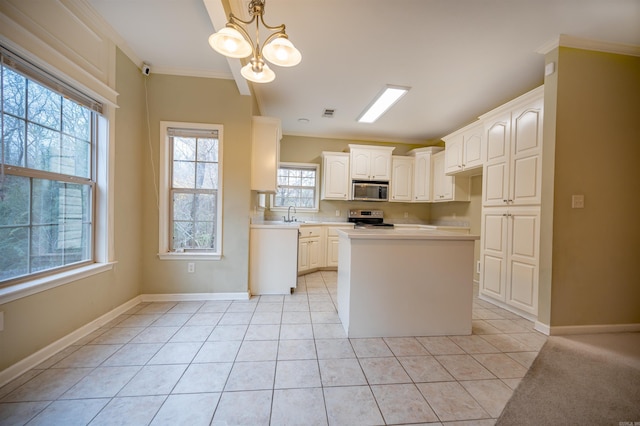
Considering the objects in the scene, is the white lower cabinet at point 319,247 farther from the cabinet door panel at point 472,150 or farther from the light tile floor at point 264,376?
the cabinet door panel at point 472,150

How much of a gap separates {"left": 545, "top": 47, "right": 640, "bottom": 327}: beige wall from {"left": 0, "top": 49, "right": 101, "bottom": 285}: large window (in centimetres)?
417

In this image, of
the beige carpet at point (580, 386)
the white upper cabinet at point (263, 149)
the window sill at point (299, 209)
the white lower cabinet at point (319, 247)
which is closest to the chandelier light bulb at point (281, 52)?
the white upper cabinet at point (263, 149)

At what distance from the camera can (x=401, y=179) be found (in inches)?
185

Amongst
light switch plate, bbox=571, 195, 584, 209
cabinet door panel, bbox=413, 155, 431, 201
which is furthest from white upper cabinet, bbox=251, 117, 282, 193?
light switch plate, bbox=571, 195, 584, 209

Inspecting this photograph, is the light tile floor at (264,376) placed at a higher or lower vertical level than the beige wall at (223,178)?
lower

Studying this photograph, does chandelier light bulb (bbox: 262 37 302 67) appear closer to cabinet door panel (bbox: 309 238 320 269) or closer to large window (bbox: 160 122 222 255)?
large window (bbox: 160 122 222 255)

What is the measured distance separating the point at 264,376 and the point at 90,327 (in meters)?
1.70

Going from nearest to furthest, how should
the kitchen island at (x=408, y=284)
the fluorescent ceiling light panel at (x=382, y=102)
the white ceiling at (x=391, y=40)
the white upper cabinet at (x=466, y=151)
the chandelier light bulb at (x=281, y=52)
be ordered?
the chandelier light bulb at (x=281, y=52) → the white ceiling at (x=391, y=40) → the kitchen island at (x=408, y=284) → the fluorescent ceiling light panel at (x=382, y=102) → the white upper cabinet at (x=466, y=151)

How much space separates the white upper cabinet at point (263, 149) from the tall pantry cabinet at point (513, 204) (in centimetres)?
275

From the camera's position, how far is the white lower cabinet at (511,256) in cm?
240

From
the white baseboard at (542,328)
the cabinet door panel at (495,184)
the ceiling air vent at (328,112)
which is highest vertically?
the ceiling air vent at (328,112)

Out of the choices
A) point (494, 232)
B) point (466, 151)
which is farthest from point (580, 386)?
point (466, 151)

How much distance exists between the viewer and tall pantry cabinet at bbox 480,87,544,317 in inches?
94.1

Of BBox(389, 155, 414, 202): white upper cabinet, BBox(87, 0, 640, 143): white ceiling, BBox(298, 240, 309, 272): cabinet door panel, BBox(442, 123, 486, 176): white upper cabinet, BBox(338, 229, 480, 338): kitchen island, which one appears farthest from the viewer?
BBox(389, 155, 414, 202): white upper cabinet
